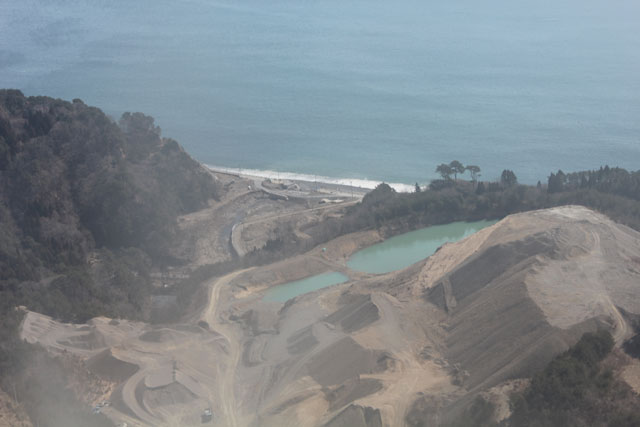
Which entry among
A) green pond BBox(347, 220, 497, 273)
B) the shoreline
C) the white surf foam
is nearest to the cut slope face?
green pond BBox(347, 220, 497, 273)

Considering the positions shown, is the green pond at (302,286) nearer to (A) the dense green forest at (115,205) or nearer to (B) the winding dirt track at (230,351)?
(B) the winding dirt track at (230,351)

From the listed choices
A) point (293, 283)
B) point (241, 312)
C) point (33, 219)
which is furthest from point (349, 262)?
point (33, 219)

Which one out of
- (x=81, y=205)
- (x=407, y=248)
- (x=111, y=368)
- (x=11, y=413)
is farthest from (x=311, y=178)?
(x=11, y=413)

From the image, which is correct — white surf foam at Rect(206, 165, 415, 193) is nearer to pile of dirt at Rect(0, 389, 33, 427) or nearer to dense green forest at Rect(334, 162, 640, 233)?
dense green forest at Rect(334, 162, 640, 233)

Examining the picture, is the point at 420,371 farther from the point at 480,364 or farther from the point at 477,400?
the point at 477,400

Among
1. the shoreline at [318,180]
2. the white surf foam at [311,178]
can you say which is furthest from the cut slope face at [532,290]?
the white surf foam at [311,178]

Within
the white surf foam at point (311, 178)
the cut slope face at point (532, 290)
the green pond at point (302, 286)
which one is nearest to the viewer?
the cut slope face at point (532, 290)

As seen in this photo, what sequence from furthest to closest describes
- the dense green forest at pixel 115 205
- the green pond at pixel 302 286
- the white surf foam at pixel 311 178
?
the white surf foam at pixel 311 178
the green pond at pixel 302 286
the dense green forest at pixel 115 205
